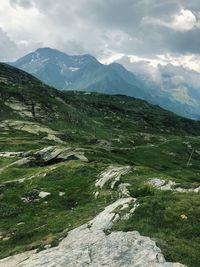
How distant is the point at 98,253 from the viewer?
29.7m

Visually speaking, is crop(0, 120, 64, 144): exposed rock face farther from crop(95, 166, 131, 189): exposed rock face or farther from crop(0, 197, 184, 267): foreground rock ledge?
crop(0, 197, 184, 267): foreground rock ledge

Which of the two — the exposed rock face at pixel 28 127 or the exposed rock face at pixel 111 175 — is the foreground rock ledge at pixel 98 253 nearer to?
the exposed rock face at pixel 111 175

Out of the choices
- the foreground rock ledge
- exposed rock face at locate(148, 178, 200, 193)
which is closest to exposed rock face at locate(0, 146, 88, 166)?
exposed rock face at locate(148, 178, 200, 193)

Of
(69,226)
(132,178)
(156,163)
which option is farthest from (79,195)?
(156,163)

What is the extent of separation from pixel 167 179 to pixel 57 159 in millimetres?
38765

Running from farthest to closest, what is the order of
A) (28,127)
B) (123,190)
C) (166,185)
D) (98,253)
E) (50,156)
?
(28,127) → (50,156) → (166,185) → (123,190) → (98,253)

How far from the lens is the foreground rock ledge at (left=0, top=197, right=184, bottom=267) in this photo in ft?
92.4

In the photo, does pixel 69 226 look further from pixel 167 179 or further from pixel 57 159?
pixel 57 159

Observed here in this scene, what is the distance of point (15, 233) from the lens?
141 ft

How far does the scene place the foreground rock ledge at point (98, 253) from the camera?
1109 inches

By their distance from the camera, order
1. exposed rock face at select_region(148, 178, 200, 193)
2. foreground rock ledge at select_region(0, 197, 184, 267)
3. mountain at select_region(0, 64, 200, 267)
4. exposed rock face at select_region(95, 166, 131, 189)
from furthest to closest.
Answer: exposed rock face at select_region(95, 166, 131, 189), exposed rock face at select_region(148, 178, 200, 193), mountain at select_region(0, 64, 200, 267), foreground rock ledge at select_region(0, 197, 184, 267)

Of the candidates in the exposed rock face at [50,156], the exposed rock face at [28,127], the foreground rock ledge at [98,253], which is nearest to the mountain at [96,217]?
the foreground rock ledge at [98,253]

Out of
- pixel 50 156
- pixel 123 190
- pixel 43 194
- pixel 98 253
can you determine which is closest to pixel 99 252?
pixel 98 253

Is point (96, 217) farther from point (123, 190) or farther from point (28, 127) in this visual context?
point (28, 127)
